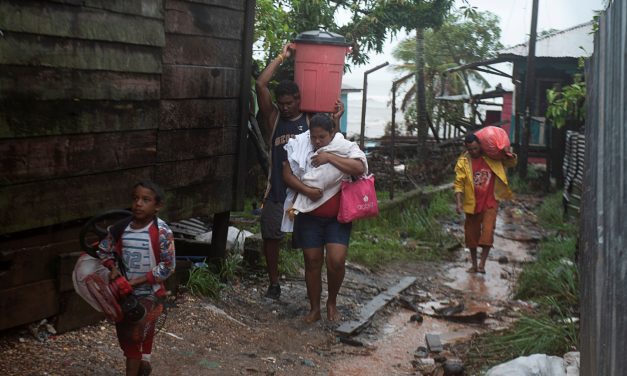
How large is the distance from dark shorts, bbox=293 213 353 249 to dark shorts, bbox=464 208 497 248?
348cm

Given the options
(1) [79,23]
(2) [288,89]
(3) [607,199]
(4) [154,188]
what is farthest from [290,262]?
(3) [607,199]

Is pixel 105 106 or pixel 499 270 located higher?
pixel 105 106

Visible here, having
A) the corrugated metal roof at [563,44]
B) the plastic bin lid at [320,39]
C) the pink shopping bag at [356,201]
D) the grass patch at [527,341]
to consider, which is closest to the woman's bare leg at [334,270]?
the pink shopping bag at [356,201]

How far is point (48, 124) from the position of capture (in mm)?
4742

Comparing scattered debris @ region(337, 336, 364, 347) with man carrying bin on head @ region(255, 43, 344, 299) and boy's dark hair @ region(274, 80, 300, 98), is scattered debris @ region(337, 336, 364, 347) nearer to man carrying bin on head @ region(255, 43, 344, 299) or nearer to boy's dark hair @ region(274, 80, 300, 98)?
man carrying bin on head @ region(255, 43, 344, 299)

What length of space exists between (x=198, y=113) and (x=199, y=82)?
0.78 feet

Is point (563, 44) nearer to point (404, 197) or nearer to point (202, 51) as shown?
point (404, 197)

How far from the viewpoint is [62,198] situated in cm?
492

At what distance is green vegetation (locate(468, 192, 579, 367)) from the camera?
5391mm

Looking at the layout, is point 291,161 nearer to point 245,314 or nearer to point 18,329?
point 245,314

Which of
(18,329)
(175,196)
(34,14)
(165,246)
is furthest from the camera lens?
(175,196)

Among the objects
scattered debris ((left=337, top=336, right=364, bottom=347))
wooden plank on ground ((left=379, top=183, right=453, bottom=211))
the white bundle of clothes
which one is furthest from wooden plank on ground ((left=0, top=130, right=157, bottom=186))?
wooden plank on ground ((left=379, top=183, right=453, bottom=211))

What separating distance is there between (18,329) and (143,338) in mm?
1173

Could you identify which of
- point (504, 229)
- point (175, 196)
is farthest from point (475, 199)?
point (175, 196)
